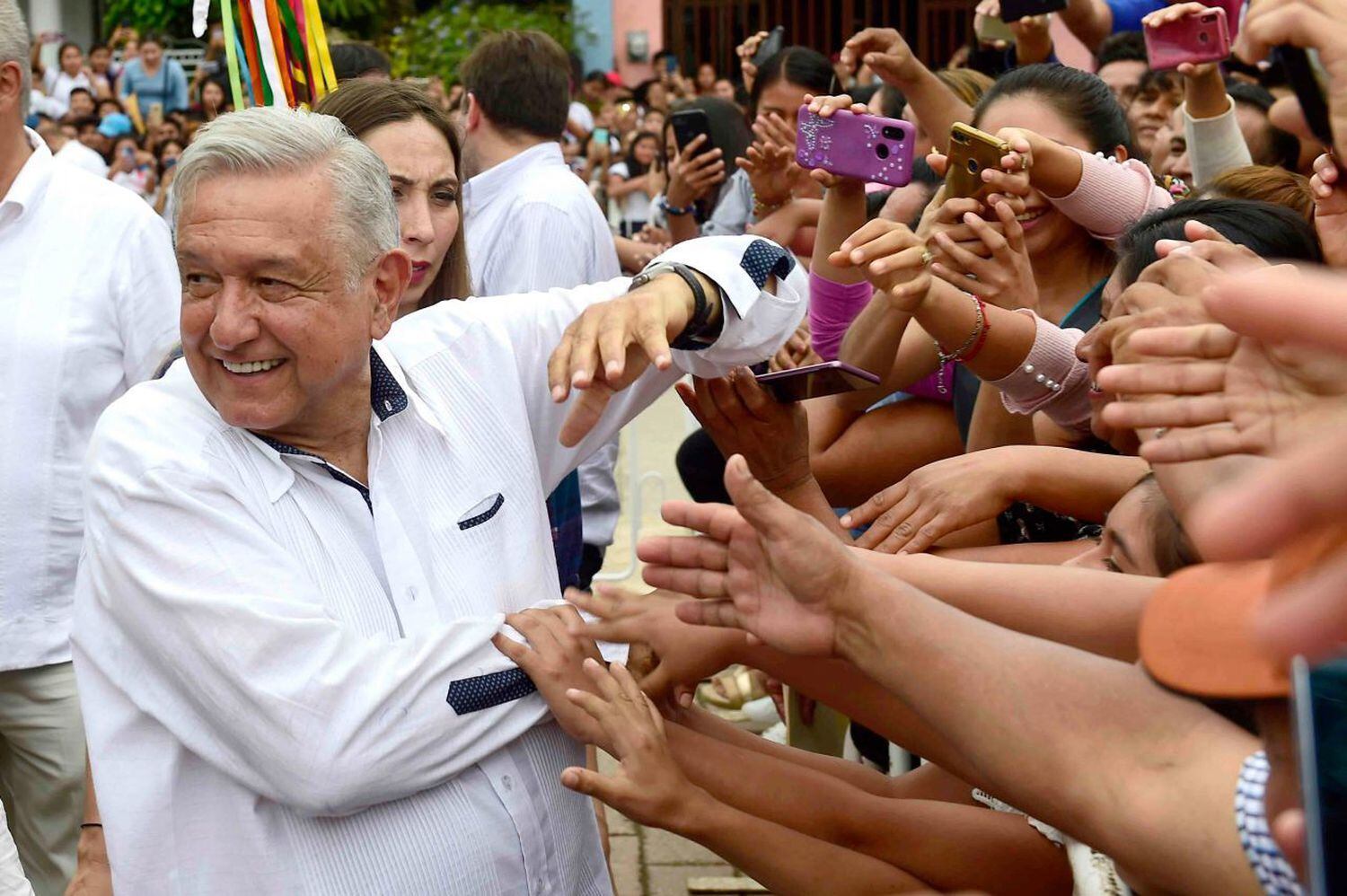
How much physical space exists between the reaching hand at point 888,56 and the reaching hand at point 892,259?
1.41m

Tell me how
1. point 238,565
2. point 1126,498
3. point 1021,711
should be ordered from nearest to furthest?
point 1021,711 → point 238,565 → point 1126,498

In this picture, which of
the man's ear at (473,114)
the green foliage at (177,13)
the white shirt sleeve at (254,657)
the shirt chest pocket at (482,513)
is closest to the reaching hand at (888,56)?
the man's ear at (473,114)

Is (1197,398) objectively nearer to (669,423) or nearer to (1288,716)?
(1288,716)

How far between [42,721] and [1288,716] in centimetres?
271

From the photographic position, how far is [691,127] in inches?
212

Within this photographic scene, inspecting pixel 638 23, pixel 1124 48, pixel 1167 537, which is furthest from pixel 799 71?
pixel 638 23

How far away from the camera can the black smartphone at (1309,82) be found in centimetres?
188

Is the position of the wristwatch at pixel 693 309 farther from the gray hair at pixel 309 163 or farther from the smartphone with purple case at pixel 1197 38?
the smartphone with purple case at pixel 1197 38

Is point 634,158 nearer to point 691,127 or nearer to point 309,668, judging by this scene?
point 691,127

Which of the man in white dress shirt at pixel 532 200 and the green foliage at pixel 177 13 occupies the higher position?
the man in white dress shirt at pixel 532 200

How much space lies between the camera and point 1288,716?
1229 mm

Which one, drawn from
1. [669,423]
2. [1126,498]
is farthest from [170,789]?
[669,423]

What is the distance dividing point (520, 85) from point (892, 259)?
220cm

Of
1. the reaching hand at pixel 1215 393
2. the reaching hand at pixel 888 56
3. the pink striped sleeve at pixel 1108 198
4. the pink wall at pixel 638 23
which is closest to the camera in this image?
the reaching hand at pixel 1215 393
